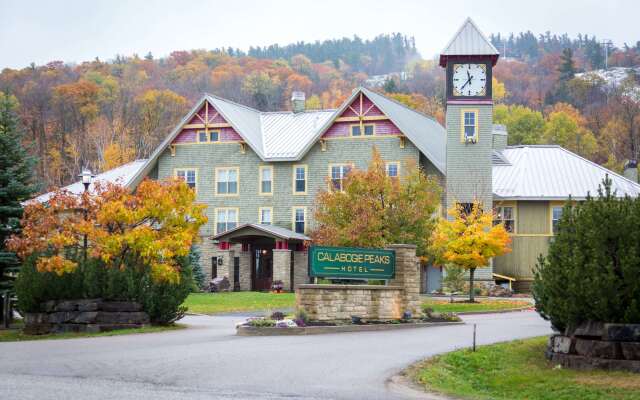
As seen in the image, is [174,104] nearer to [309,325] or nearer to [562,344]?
[309,325]

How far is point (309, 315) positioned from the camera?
23906 mm

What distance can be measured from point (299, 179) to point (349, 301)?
89.2 feet

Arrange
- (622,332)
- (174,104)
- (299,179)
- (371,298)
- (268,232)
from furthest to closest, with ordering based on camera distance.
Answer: (174,104) → (299,179) → (268,232) → (371,298) → (622,332)

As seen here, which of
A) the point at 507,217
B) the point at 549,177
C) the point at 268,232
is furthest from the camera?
the point at 549,177

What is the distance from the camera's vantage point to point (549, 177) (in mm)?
49719

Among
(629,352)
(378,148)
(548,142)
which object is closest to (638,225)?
(629,352)

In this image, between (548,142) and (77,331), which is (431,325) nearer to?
(77,331)

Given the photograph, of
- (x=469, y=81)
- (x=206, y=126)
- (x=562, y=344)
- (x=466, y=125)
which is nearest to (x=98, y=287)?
(x=562, y=344)

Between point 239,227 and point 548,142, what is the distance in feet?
162

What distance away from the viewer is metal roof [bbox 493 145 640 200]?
48.1 meters

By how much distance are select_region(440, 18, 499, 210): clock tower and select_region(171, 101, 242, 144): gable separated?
42.6 ft

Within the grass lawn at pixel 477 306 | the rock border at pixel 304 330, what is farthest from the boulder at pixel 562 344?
the grass lawn at pixel 477 306

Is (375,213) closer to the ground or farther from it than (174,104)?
closer to the ground

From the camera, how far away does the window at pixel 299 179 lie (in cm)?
5147
